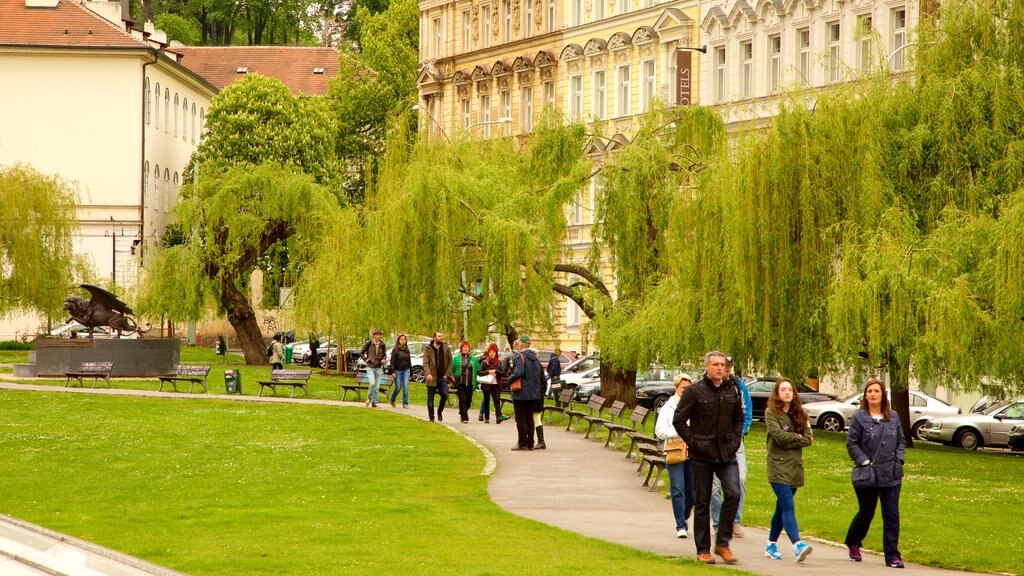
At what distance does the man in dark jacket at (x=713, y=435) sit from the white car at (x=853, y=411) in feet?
85.7

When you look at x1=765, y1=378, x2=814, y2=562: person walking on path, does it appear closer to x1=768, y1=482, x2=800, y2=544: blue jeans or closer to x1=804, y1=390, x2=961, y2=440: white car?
x1=768, y1=482, x2=800, y2=544: blue jeans

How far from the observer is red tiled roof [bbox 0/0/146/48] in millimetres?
87875

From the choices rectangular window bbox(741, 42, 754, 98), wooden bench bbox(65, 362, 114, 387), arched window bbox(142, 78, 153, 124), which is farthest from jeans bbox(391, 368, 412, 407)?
arched window bbox(142, 78, 153, 124)

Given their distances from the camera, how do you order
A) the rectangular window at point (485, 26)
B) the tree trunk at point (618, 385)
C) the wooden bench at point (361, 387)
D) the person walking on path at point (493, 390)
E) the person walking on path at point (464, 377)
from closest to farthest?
the person walking on path at point (493, 390)
the person walking on path at point (464, 377)
the tree trunk at point (618, 385)
the wooden bench at point (361, 387)
the rectangular window at point (485, 26)

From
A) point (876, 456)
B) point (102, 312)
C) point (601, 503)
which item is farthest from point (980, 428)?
point (102, 312)

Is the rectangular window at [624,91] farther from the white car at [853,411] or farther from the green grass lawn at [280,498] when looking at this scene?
the green grass lawn at [280,498]

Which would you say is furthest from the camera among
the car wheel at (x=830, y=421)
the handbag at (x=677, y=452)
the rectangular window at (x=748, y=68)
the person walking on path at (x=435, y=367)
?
the rectangular window at (x=748, y=68)

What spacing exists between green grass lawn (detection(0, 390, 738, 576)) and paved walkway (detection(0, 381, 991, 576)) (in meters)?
0.45

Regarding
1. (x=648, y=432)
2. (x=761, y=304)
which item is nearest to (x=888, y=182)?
(x=761, y=304)

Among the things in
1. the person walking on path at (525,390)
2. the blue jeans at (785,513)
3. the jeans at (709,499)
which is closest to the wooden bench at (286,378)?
the person walking on path at (525,390)

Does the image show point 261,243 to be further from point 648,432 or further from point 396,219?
point 648,432

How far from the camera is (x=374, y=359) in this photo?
1571 inches

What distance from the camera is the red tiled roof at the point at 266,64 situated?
110500 mm

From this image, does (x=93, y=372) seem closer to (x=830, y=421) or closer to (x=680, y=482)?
(x=830, y=421)
